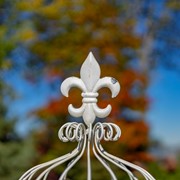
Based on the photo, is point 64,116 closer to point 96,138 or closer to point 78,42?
point 78,42

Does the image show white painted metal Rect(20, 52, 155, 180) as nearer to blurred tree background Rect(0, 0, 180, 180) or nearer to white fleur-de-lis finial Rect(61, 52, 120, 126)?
white fleur-de-lis finial Rect(61, 52, 120, 126)

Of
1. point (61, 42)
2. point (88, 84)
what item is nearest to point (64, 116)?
point (61, 42)

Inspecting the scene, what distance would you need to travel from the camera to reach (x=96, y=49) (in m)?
15.5

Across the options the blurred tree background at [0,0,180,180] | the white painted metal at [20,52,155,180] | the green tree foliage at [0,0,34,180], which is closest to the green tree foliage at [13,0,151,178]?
the blurred tree background at [0,0,180,180]

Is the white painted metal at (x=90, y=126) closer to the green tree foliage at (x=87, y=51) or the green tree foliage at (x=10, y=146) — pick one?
the green tree foliage at (x=10, y=146)

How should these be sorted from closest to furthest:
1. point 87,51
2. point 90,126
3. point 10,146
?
point 90,126 → point 10,146 → point 87,51

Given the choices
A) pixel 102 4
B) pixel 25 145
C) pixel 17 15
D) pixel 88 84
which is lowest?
pixel 88 84

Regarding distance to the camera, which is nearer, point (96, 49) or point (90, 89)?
point (90, 89)

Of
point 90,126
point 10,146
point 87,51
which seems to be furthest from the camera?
point 87,51

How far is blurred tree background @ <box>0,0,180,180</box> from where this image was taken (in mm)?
12633

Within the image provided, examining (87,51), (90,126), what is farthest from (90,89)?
(87,51)

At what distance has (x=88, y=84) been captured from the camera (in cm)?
275

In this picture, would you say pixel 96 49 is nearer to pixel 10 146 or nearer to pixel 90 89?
pixel 10 146

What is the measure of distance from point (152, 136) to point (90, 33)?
9.76 ft
